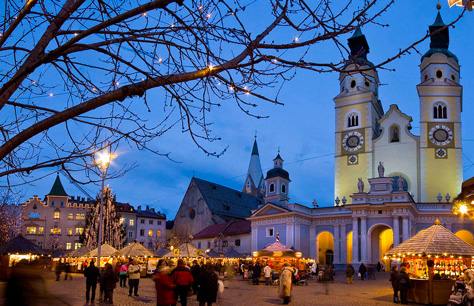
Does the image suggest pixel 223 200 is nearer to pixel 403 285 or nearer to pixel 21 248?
pixel 21 248

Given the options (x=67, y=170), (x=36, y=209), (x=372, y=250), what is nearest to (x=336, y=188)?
(x=372, y=250)

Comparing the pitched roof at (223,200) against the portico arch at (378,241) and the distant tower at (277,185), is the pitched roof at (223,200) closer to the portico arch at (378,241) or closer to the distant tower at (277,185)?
the distant tower at (277,185)

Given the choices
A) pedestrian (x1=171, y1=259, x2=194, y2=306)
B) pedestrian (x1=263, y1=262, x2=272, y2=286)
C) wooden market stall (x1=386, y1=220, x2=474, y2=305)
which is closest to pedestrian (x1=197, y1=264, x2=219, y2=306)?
pedestrian (x1=171, y1=259, x2=194, y2=306)

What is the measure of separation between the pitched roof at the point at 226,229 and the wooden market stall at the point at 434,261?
46.1 m

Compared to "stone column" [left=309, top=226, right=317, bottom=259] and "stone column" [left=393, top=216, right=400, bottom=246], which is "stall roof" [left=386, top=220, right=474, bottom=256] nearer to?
"stone column" [left=393, top=216, right=400, bottom=246]

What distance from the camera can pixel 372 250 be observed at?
56312 millimetres

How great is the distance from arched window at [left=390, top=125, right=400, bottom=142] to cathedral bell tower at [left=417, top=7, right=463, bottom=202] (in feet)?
9.92

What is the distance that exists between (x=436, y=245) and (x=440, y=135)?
4139cm

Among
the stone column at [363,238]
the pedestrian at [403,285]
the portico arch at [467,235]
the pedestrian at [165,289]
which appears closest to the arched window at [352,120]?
the stone column at [363,238]

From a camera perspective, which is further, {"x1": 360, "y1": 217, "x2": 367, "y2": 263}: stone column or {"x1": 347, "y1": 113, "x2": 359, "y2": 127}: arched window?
{"x1": 347, "y1": 113, "x2": 359, "y2": 127}: arched window

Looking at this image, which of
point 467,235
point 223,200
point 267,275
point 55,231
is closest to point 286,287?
point 267,275

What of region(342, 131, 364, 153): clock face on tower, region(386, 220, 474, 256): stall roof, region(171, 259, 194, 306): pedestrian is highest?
region(342, 131, 364, 153): clock face on tower

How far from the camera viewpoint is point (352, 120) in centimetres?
6525

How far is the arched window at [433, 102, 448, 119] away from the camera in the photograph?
Answer: 60750 mm
